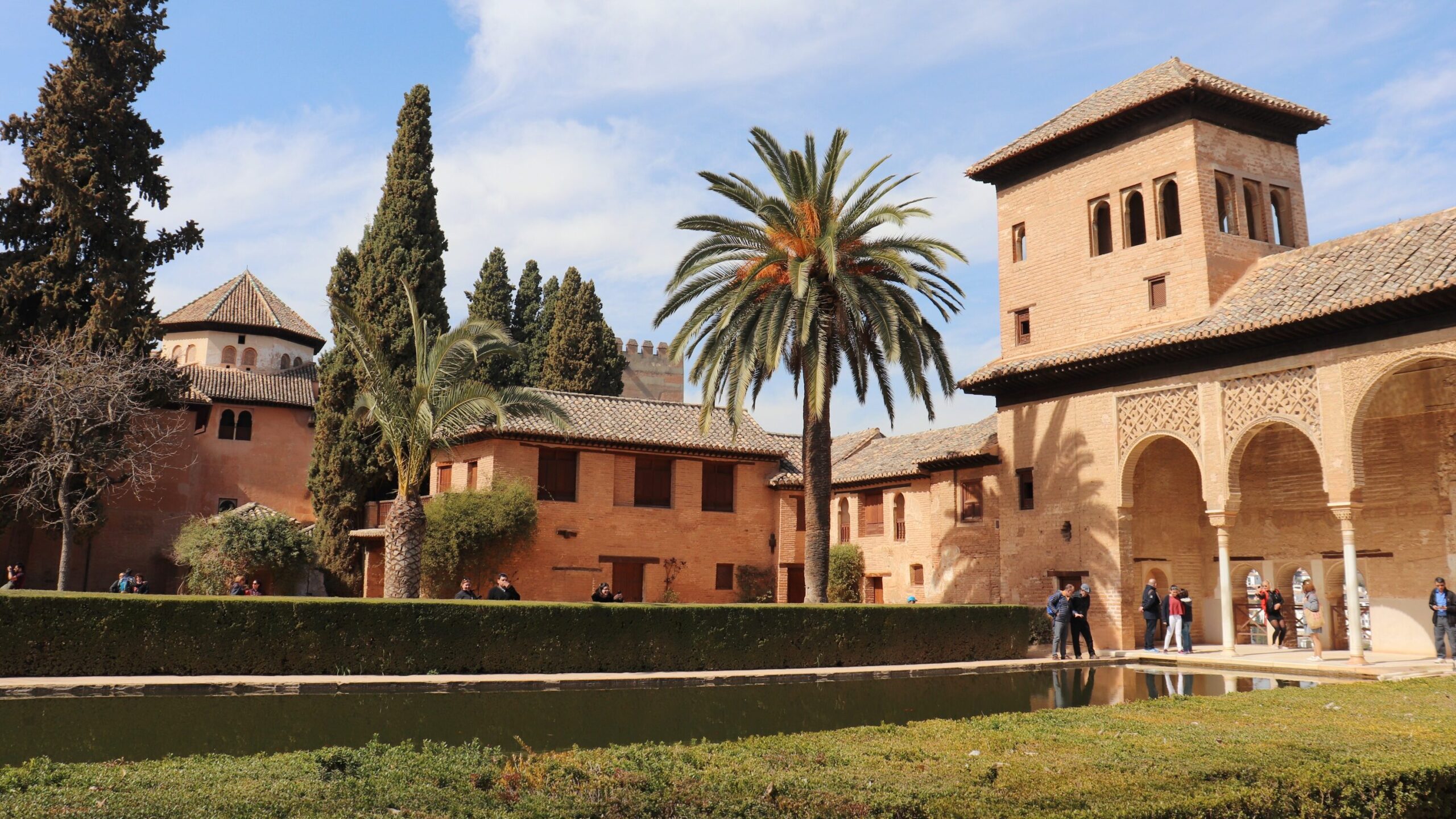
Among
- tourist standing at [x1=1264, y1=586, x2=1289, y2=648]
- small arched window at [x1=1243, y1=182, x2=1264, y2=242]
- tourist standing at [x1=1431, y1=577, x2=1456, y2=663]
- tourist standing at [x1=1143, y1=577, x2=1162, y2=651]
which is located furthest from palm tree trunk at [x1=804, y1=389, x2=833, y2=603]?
tourist standing at [x1=1431, y1=577, x2=1456, y2=663]

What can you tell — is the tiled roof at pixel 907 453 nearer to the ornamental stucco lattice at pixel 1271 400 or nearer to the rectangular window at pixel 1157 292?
the rectangular window at pixel 1157 292

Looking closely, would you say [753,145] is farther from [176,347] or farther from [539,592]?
[176,347]

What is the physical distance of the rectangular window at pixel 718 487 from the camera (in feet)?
99.6

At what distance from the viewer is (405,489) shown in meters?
19.6

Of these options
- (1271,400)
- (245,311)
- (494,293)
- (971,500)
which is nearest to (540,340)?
(494,293)

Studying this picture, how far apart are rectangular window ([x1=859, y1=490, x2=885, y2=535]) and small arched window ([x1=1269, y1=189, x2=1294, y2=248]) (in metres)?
12.0

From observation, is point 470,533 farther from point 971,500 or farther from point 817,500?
point 971,500

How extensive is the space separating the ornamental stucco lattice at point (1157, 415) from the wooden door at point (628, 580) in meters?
13.1

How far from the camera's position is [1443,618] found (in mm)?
17188

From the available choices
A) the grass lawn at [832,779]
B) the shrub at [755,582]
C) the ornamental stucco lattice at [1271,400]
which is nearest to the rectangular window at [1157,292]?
the ornamental stucco lattice at [1271,400]

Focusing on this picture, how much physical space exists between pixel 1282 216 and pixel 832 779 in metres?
21.7

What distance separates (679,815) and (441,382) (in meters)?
16.9

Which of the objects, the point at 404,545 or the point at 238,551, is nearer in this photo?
the point at 404,545

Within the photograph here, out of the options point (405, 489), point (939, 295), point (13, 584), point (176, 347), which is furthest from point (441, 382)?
point (176, 347)
